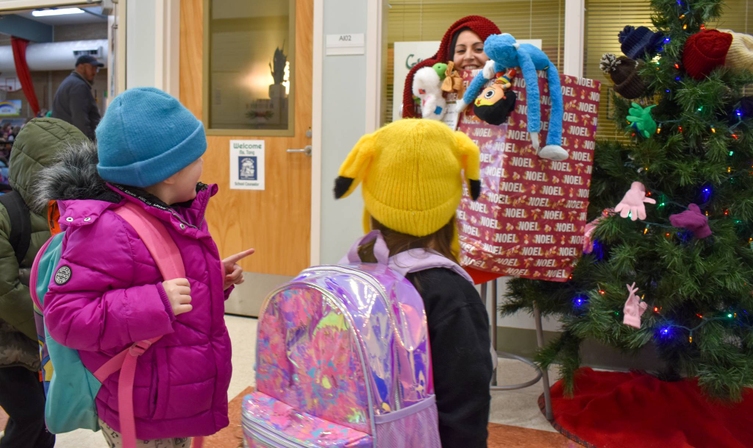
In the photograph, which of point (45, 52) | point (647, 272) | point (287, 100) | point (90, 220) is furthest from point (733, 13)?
point (45, 52)

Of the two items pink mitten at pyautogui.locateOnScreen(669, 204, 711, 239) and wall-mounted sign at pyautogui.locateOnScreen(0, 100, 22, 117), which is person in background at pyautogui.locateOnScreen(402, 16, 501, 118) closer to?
pink mitten at pyautogui.locateOnScreen(669, 204, 711, 239)

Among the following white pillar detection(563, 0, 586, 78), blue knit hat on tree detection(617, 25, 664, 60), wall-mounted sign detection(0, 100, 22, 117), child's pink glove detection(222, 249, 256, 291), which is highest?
wall-mounted sign detection(0, 100, 22, 117)

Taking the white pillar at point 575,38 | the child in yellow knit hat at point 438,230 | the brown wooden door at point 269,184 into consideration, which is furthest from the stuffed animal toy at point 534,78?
the brown wooden door at point 269,184

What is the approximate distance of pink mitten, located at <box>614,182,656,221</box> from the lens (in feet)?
8.00

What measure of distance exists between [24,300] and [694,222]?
2.11 metres

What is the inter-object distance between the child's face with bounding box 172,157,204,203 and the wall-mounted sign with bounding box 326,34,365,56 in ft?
7.75

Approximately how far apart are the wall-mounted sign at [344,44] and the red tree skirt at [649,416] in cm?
206

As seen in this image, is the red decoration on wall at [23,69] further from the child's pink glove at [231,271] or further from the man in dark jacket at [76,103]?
the child's pink glove at [231,271]

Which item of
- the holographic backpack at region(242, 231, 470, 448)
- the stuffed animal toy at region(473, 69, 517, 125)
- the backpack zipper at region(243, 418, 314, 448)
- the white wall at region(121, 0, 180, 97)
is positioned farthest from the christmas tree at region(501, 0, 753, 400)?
the white wall at region(121, 0, 180, 97)

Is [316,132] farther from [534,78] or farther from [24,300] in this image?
[24,300]

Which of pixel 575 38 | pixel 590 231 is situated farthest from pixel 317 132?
pixel 590 231

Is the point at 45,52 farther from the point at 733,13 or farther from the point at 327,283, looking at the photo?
the point at 327,283

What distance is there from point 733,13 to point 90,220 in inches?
122

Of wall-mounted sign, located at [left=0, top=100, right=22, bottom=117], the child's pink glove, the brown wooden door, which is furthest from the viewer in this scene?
wall-mounted sign, located at [left=0, top=100, right=22, bottom=117]
